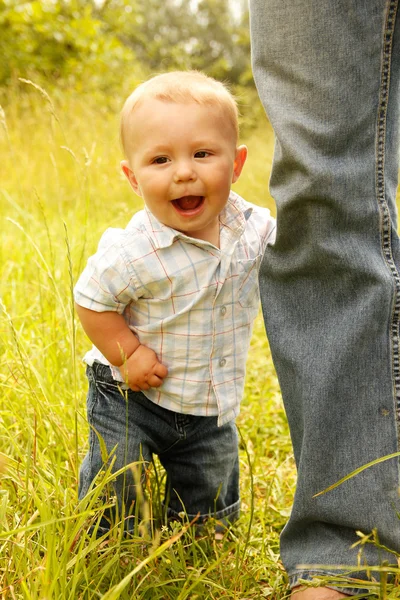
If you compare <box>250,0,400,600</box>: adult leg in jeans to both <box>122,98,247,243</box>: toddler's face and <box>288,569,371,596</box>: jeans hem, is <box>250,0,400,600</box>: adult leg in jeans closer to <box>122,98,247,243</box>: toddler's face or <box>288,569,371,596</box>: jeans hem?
<box>288,569,371,596</box>: jeans hem

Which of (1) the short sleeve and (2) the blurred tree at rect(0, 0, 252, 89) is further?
(2) the blurred tree at rect(0, 0, 252, 89)

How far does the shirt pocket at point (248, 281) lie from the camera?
4.95 ft

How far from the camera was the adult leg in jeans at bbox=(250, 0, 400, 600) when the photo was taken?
3.84ft

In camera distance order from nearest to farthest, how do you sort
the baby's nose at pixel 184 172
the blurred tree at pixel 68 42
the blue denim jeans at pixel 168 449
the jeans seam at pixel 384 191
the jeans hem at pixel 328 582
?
the jeans seam at pixel 384 191, the jeans hem at pixel 328 582, the baby's nose at pixel 184 172, the blue denim jeans at pixel 168 449, the blurred tree at pixel 68 42

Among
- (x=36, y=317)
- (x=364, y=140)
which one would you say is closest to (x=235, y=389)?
(x=364, y=140)

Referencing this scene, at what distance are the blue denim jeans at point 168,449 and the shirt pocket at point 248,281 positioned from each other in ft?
0.99

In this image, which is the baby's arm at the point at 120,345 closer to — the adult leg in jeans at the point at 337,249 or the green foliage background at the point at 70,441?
the green foliage background at the point at 70,441

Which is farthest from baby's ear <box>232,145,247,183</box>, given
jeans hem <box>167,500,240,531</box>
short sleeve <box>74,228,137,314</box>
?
jeans hem <box>167,500,240,531</box>

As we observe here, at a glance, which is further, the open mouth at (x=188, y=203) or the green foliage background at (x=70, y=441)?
the open mouth at (x=188, y=203)

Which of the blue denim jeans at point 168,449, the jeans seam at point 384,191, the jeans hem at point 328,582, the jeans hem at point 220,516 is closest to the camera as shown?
the jeans seam at point 384,191

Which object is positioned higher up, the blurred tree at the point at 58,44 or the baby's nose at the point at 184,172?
the blurred tree at the point at 58,44

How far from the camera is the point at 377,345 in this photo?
124cm

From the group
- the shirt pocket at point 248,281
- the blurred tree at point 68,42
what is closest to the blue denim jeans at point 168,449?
the shirt pocket at point 248,281

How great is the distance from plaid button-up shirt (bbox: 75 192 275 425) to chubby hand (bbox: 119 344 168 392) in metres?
0.03
